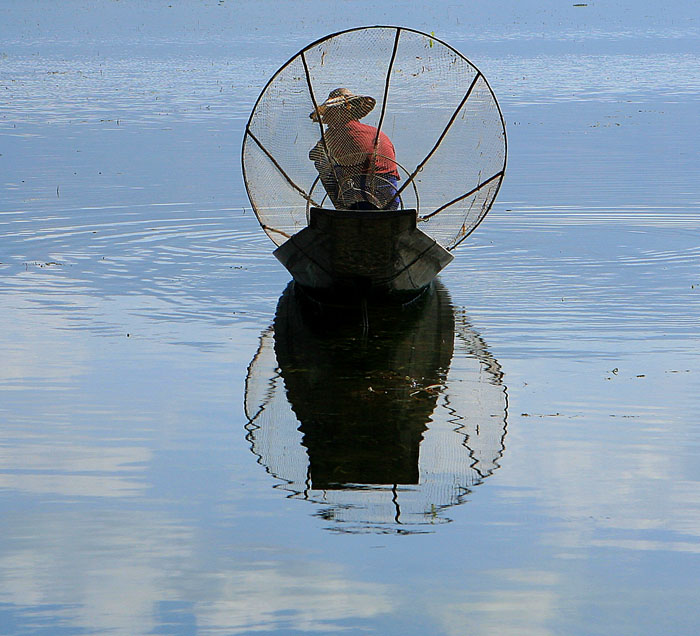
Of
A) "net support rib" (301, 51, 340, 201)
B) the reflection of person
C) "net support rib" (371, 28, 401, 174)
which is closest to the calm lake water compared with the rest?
the reflection of person

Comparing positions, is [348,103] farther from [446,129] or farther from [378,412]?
[378,412]

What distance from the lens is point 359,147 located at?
1008cm

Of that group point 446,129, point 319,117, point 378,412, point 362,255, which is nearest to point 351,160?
point 319,117

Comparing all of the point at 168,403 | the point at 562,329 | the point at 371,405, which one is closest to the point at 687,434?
the point at 371,405

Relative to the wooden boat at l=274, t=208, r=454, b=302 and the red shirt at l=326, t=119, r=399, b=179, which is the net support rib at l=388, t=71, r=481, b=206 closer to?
the red shirt at l=326, t=119, r=399, b=179

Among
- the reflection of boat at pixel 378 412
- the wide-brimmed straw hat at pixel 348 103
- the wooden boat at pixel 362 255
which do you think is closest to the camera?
the reflection of boat at pixel 378 412

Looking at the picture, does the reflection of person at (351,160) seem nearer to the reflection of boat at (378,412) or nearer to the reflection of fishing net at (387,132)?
the reflection of fishing net at (387,132)

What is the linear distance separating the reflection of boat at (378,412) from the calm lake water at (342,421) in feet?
0.07

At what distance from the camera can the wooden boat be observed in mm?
8812

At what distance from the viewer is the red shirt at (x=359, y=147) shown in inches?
396

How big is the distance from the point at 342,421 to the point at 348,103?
4.22 m

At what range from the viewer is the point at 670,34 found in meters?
40.2

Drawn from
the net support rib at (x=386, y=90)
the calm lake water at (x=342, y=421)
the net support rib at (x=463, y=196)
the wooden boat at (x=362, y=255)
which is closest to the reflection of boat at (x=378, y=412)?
the calm lake water at (x=342, y=421)

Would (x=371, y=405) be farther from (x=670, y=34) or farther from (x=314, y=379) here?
(x=670, y=34)
